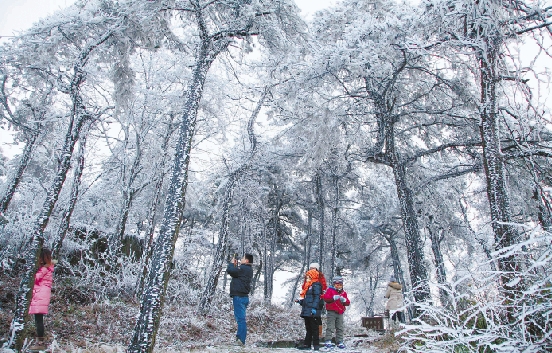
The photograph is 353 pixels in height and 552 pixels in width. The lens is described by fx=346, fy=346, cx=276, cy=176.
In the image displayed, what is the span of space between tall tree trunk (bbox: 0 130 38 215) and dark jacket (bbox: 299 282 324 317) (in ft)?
29.4

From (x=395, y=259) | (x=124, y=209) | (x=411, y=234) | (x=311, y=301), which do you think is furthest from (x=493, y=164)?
(x=395, y=259)

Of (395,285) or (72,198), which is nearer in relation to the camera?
(72,198)

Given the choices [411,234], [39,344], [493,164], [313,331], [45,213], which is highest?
[493,164]

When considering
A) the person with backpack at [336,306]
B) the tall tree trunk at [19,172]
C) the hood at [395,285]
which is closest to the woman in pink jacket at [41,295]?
the tall tree trunk at [19,172]

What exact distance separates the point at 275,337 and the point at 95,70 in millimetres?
9144

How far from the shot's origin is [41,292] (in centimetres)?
634

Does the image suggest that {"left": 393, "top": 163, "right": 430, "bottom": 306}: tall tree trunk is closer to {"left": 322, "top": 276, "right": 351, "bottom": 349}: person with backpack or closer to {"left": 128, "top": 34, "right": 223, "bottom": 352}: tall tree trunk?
{"left": 322, "top": 276, "right": 351, "bottom": 349}: person with backpack

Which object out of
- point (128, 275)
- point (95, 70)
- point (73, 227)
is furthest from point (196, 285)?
point (95, 70)

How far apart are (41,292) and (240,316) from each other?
12.1ft

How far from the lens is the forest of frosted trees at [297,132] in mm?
3262

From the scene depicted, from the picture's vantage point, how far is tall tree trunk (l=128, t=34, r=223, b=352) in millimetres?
4719

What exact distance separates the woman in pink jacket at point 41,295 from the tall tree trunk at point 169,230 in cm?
247

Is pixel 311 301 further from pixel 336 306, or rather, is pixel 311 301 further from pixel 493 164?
pixel 493 164

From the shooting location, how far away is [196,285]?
1398 cm
